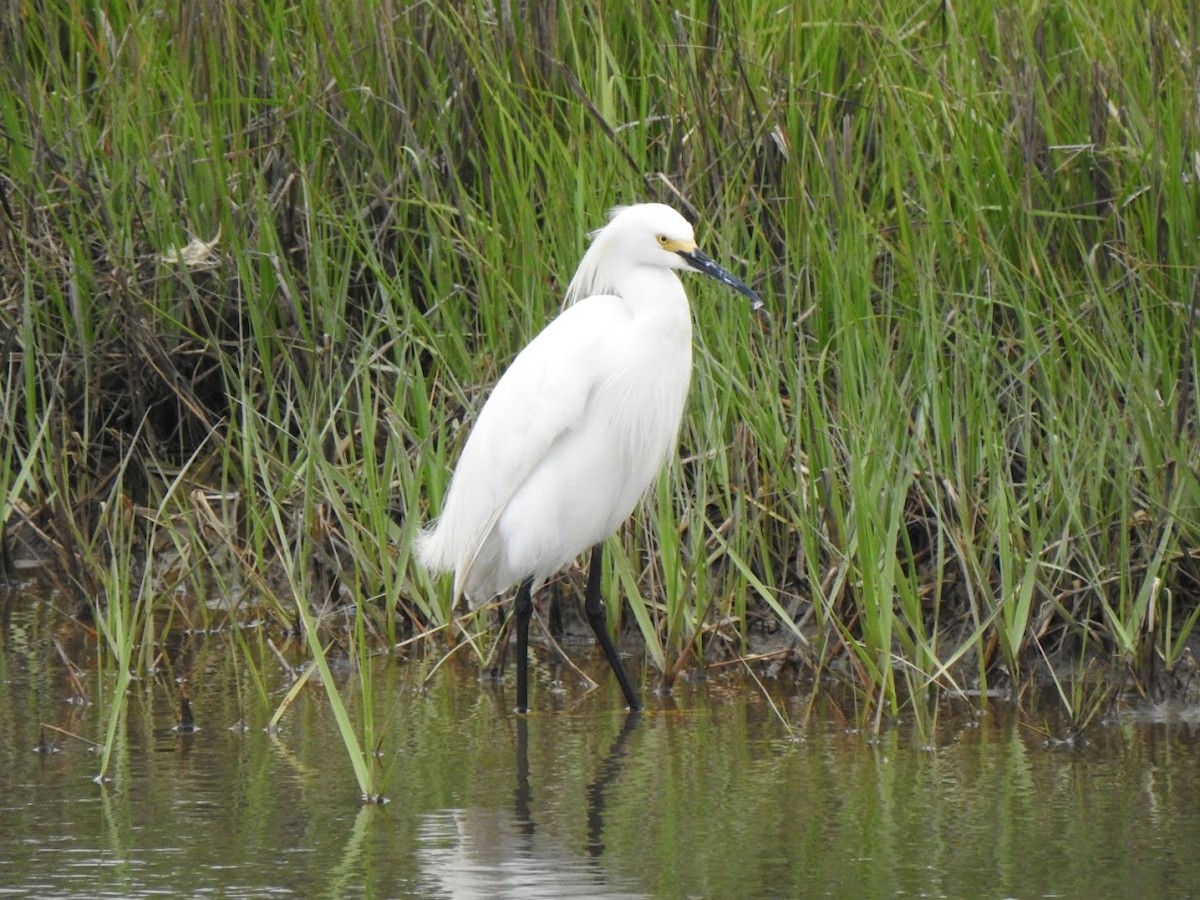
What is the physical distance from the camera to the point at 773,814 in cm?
324

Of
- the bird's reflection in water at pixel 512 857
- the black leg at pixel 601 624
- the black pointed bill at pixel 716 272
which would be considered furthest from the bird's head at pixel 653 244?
the bird's reflection in water at pixel 512 857

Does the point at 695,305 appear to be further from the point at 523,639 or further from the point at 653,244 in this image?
the point at 523,639

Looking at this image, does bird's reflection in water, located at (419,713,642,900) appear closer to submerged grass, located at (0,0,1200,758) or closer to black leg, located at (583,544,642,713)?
submerged grass, located at (0,0,1200,758)

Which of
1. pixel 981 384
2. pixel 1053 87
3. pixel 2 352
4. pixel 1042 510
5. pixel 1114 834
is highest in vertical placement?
pixel 1053 87

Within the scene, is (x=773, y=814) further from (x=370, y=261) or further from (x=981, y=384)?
(x=370, y=261)

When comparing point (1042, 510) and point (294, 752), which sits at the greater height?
point (1042, 510)

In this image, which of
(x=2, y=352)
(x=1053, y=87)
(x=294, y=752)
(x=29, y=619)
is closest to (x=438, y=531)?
(x=294, y=752)

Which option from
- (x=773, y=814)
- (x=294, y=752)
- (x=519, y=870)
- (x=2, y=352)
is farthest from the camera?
(x=2, y=352)

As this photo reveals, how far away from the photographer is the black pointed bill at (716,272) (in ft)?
12.9

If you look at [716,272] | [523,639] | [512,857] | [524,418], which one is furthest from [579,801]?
[716,272]

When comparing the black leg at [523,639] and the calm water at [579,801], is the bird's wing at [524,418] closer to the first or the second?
the black leg at [523,639]

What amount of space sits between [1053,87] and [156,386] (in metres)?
2.51

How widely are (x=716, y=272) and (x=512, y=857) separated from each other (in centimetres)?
143

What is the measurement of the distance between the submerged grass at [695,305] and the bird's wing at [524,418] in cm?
15
